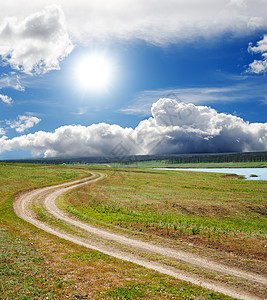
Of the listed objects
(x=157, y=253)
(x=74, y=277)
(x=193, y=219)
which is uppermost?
(x=74, y=277)

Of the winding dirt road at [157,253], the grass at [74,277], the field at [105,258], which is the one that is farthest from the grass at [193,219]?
the grass at [74,277]

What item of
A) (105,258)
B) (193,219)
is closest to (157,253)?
(105,258)

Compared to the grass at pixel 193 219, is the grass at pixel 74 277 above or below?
above

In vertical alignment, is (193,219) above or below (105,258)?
below

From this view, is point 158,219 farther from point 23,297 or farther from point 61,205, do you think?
point 23,297

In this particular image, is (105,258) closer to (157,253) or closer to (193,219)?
(157,253)

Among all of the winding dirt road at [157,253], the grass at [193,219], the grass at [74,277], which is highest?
the grass at [74,277]

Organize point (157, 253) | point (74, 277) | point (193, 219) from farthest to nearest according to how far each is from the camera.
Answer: point (193, 219) → point (157, 253) → point (74, 277)

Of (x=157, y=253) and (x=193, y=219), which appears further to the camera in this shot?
(x=193, y=219)

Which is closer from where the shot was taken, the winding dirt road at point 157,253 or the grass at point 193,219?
the winding dirt road at point 157,253

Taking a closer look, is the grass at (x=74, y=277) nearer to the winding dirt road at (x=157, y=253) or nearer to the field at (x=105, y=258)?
the field at (x=105, y=258)

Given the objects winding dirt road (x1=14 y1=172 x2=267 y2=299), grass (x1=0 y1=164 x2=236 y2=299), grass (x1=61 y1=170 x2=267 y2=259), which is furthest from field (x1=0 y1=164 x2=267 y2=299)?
winding dirt road (x1=14 y1=172 x2=267 y2=299)

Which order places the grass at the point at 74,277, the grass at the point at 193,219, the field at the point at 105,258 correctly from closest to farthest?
1. the grass at the point at 74,277
2. the field at the point at 105,258
3. the grass at the point at 193,219

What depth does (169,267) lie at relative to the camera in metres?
16.4
